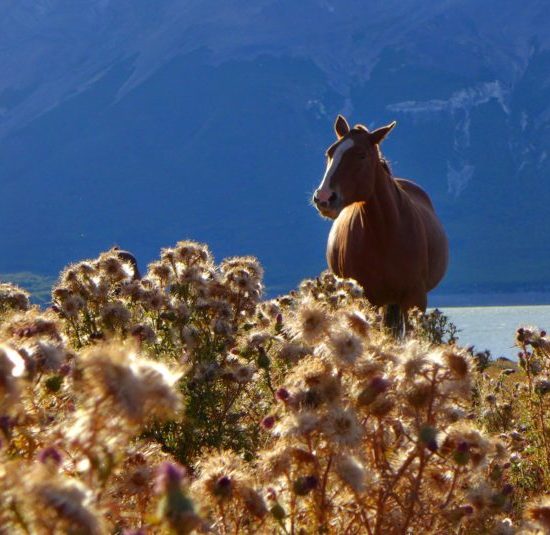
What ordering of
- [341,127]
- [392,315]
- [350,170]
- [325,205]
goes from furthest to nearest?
1. [341,127]
2. [392,315]
3. [350,170]
4. [325,205]

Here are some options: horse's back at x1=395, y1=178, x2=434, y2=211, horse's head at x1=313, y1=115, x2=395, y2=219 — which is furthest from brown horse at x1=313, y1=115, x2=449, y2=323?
horse's back at x1=395, y1=178, x2=434, y2=211

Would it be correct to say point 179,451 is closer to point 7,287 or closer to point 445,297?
point 7,287

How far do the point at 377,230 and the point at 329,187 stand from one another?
1643 mm

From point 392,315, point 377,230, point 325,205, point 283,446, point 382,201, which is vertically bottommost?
point 283,446

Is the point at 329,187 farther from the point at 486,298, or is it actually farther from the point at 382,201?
the point at 486,298

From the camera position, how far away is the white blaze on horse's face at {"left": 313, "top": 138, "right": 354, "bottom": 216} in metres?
9.49

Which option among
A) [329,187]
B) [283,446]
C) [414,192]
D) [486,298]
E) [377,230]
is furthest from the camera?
[486,298]

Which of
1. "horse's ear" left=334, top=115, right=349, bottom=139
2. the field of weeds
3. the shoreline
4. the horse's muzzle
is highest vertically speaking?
the shoreline

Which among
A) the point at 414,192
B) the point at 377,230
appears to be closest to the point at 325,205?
the point at 377,230

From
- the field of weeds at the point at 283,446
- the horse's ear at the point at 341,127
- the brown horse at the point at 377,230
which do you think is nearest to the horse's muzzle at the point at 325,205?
the brown horse at the point at 377,230

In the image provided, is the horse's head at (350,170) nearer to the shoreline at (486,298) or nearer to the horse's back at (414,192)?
the horse's back at (414,192)

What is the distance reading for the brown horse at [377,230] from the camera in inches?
418

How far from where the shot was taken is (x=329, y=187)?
9.88m

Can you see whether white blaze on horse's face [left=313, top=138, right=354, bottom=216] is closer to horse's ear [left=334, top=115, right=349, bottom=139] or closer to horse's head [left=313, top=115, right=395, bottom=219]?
horse's head [left=313, top=115, right=395, bottom=219]
